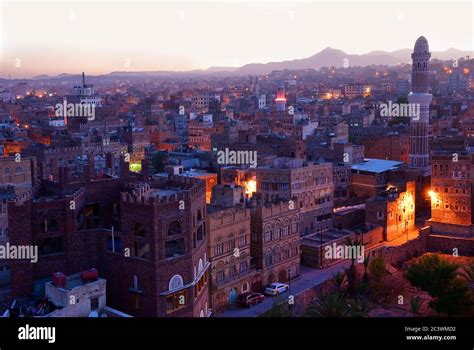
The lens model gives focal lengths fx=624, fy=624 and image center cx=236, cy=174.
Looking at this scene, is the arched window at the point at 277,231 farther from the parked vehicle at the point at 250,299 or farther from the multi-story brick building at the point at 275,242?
the parked vehicle at the point at 250,299

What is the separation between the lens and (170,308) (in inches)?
374

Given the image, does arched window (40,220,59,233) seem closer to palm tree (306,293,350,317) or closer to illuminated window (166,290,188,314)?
illuminated window (166,290,188,314)

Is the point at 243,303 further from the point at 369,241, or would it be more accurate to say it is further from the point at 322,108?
the point at 322,108

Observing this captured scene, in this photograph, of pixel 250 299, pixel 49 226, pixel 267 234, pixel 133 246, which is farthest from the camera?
pixel 267 234

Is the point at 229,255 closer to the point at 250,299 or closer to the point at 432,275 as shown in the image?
the point at 250,299

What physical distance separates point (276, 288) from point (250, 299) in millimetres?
880

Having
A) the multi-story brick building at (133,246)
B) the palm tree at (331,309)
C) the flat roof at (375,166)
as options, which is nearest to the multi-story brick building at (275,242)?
the multi-story brick building at (133,246)

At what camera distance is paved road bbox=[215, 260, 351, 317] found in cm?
1174

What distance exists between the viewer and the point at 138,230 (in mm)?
9586

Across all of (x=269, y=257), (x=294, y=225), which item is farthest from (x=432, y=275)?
(x=269, y=257)

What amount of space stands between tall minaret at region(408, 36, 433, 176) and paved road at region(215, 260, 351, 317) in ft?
25.6

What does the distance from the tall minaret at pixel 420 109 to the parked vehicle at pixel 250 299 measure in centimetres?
1049

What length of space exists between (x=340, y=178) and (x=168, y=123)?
1915cm

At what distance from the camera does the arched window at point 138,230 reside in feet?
31.2
